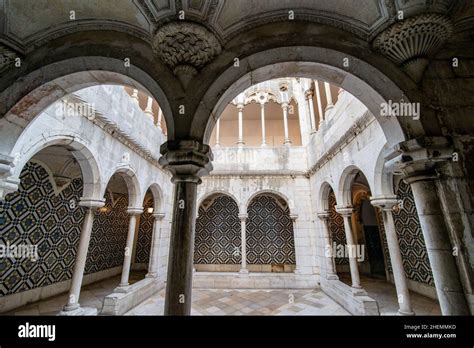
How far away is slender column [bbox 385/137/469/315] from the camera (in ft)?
5.14

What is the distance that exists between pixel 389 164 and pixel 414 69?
869 millimetres

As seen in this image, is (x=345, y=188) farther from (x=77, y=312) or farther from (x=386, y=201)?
(x=77, y=312)

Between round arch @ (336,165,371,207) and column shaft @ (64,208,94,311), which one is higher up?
round arch @ (336,165,371,207)

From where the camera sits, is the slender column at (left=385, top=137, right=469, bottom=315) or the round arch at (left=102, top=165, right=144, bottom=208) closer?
the slender column at (left=385, top=137, right=469, bottom=315)

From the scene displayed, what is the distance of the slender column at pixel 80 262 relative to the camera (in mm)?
4012

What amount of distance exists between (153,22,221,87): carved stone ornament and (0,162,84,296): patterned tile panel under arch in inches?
215

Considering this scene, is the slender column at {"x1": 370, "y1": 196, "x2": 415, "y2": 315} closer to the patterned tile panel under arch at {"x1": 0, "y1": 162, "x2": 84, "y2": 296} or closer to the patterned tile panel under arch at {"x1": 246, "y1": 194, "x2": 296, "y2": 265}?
the patterned tile panel under arch at {"x1": 246, "y1": 194, "x2": 296, "y2": 265}

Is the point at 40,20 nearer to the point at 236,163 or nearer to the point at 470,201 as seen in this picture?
the point at 470,201

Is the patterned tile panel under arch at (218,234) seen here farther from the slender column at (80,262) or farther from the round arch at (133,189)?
the slender column at (80,262)

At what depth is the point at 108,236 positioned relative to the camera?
26.4 feet

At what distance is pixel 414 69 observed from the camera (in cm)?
192

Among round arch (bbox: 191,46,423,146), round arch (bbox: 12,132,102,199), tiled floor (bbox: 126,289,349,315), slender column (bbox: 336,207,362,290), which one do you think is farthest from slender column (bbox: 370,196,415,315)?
round arch (bbox: 12,132,102,199)
